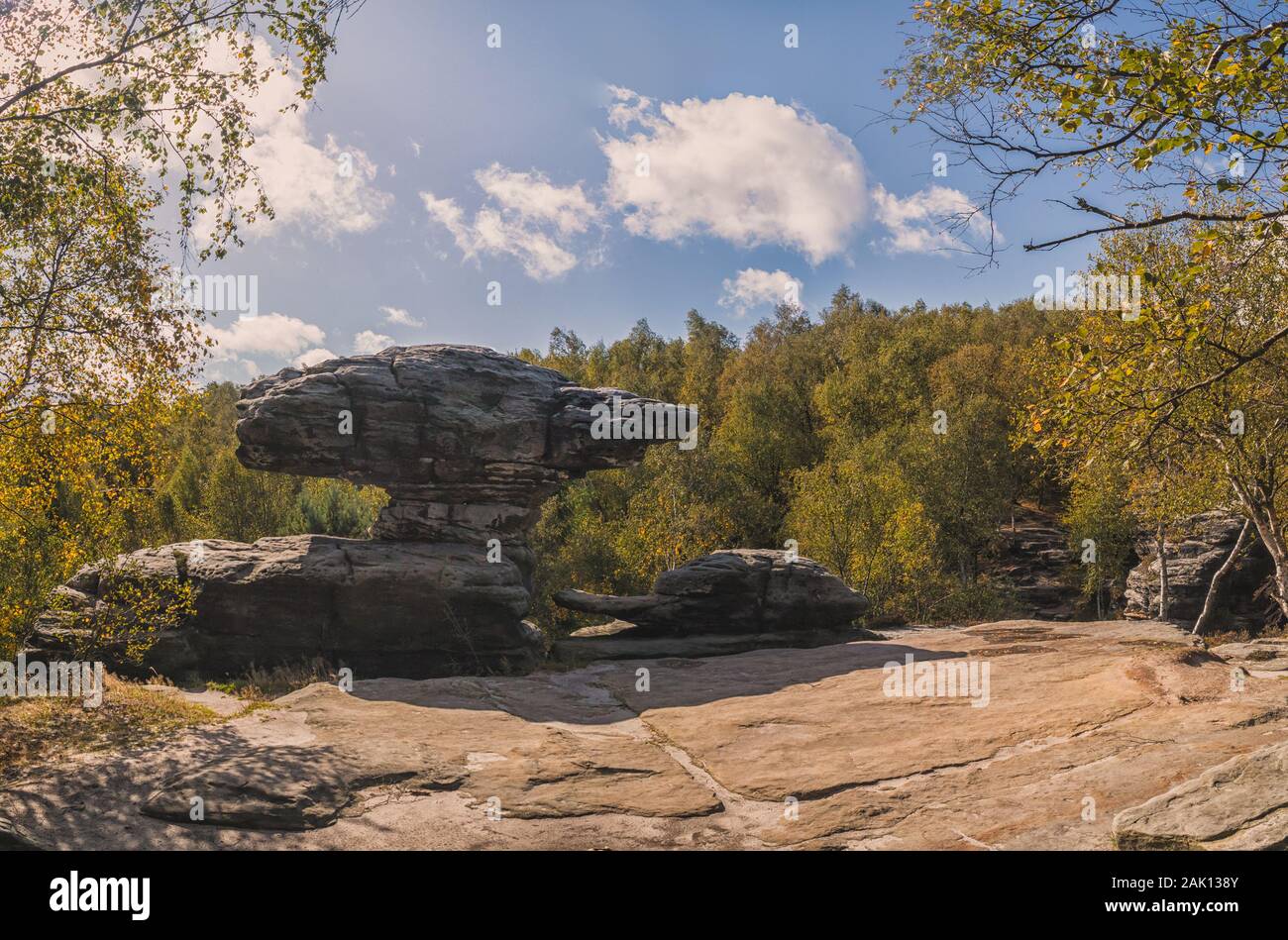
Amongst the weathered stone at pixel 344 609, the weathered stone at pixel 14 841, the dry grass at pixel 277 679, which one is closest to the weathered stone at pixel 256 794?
the weathered stone at pixel 14 841

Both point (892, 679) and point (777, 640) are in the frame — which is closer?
point (892, 679)

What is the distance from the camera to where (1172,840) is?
7.61 meters

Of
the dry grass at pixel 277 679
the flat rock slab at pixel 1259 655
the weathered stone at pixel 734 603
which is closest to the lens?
the flat rock slab at pixel 1259 655

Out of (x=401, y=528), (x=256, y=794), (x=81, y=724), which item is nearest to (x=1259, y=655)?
(x=256, y=794)

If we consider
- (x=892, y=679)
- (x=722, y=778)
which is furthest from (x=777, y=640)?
(x=722, y=778)

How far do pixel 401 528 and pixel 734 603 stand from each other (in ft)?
34.6

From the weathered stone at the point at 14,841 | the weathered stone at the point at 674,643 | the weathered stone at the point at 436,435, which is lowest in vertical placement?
the weathered stone at the point at 674,643

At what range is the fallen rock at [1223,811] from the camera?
7367mm

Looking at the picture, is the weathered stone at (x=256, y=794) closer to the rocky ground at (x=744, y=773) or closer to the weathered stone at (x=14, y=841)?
the rocky ground at (x=744, y=773)

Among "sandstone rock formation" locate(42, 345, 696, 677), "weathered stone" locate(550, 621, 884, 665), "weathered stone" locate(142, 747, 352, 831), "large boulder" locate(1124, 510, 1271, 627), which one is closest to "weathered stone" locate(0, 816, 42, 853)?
"weathered stone" locate(142, 747, 352, 831)

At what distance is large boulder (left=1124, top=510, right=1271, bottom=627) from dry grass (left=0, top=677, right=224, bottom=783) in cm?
4000

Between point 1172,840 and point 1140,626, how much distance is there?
17.8 metres

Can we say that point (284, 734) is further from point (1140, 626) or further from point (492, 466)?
point (1140, 626)

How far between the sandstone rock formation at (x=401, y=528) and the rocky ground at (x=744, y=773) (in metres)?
5.53
